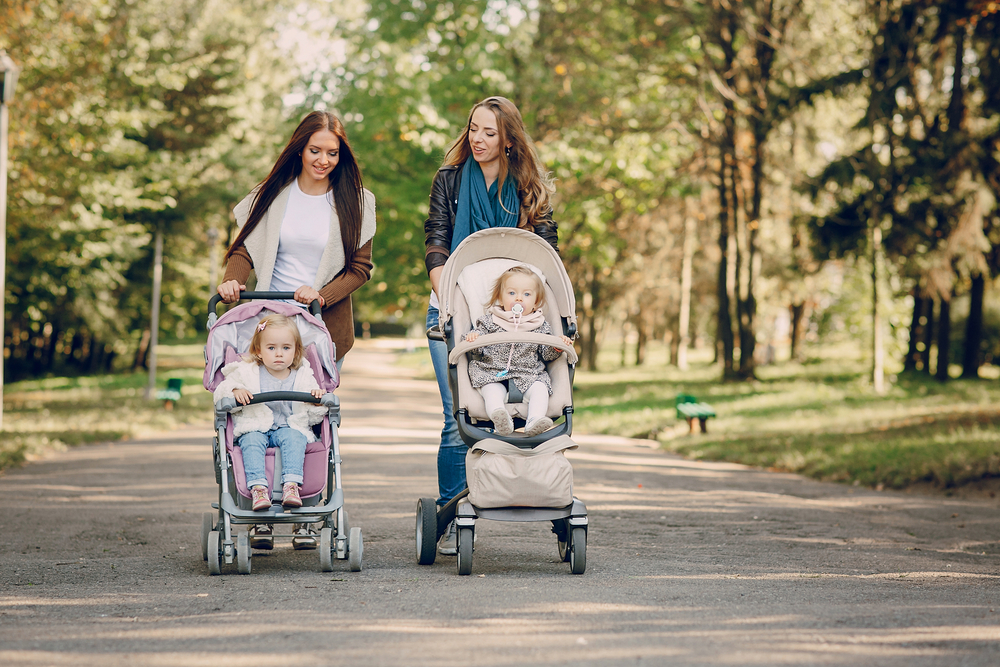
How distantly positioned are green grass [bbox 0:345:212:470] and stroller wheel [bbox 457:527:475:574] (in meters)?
7.00

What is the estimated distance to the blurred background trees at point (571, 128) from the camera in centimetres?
1867

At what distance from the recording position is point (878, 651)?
3.65 metres

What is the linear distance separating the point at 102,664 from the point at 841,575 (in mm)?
3654

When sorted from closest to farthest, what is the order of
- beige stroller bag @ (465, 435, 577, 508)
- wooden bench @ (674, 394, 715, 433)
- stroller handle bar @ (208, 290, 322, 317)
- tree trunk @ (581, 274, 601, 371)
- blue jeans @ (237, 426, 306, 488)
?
beige stroller bag @ (465, 435, 577, 508)
blue jeans @ (237, 426, 306, 488)
stroller handle bar @ (208, 290, 322, 317)
wooden bench @ (674, 394, 715, 433)
tree trunk @ (581, 274, 601, 371)

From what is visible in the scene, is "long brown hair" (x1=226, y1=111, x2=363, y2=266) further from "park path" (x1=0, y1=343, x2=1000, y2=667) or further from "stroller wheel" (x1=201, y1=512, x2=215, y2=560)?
"park path" (x1=0, y1=343, x2=1000, y2=667)

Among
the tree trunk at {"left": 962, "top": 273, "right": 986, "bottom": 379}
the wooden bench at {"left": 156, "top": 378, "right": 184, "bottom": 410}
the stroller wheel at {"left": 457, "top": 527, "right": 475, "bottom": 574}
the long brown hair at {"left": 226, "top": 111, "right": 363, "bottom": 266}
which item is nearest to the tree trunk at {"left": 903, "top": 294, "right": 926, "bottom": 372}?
the tree trunk at {"left": 962, "top": 273, "right": 986, "bottom": 379}

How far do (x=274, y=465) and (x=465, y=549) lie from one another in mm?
1106

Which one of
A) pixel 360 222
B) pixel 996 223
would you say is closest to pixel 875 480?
pixel 360 222

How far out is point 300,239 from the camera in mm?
5883

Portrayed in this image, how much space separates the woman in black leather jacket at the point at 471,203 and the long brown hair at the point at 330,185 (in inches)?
17.7

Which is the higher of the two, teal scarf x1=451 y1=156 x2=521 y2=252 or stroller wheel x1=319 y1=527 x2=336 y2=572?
teal scarf x1=451 y1=156 x2=521 y2=252

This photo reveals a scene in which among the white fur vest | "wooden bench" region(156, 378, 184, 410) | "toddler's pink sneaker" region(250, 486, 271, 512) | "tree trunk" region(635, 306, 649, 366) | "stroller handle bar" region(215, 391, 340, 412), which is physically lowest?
"toddler's pink sneaker" region(250, 486, 271, 512)

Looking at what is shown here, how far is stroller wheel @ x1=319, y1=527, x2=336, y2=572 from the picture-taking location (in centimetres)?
519

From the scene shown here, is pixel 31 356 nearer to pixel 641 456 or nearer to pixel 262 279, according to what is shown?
pixel 641 456
